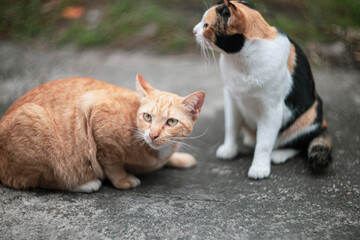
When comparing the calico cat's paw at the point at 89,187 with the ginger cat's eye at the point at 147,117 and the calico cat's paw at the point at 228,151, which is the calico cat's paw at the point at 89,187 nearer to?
the ginger cat's eye at the point at 147,117

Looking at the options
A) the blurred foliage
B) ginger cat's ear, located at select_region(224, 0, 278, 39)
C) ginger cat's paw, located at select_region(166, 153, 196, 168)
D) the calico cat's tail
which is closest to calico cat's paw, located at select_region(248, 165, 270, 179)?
the calico cat's tail

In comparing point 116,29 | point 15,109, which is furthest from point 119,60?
point 15,109

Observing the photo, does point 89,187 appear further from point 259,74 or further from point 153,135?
point 259,74

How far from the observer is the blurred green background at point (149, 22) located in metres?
5.30

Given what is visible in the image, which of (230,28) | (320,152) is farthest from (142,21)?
(320,152)

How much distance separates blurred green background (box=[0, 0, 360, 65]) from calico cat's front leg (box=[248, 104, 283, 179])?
8.41 ft

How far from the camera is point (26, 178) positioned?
257 centimetres

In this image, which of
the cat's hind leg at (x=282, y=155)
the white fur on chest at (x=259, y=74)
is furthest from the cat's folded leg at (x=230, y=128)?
the cat's hind leg at (x=282, y=155)

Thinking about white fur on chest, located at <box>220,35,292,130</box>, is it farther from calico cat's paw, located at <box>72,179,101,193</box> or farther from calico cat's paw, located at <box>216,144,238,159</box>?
calico cat's paw, located at <box>72,179,101,193</box>

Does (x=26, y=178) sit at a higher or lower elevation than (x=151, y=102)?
lower

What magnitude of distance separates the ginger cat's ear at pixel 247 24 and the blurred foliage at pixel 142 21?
2703 mm

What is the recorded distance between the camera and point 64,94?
2766 millimetres

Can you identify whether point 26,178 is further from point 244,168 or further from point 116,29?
point 116,29

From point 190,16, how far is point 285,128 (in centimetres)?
350
